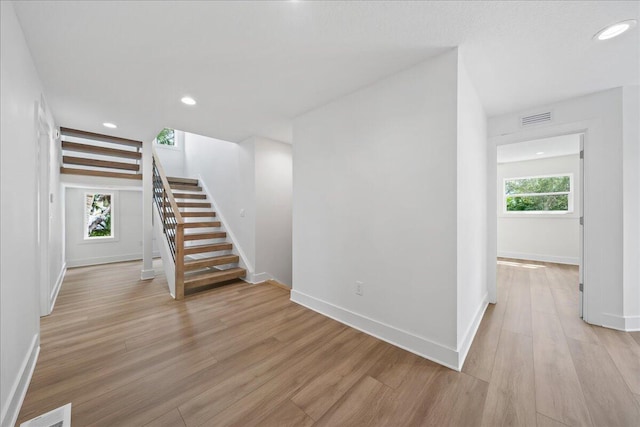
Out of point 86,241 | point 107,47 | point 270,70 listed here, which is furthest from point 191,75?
point 86,241

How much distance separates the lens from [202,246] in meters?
4.03

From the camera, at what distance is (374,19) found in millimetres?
1524

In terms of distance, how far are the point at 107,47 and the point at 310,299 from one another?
3.02 meters

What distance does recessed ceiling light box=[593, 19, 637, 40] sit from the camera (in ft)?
5.11

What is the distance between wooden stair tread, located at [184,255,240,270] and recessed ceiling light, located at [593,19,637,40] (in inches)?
188

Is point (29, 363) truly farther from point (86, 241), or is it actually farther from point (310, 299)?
point (86, 241)

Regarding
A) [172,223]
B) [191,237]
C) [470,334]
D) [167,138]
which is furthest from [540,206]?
[167,138]

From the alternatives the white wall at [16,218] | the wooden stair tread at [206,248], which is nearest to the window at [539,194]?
the wooden stair tread at [206,248]

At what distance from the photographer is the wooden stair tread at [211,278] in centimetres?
341

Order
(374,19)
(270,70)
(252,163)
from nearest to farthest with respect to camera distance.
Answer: (374,19) → (270,70) → (252,163)

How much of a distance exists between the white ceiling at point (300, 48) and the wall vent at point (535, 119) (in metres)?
0.22

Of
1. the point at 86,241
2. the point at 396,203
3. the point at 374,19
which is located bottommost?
the point at 86,241

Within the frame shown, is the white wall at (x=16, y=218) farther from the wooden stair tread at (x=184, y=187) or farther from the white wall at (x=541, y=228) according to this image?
the white wall at (x=541, y=228)

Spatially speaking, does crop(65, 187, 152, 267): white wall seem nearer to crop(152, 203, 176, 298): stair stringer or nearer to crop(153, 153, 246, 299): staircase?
crop(153, 153, 246, 299): staircase
